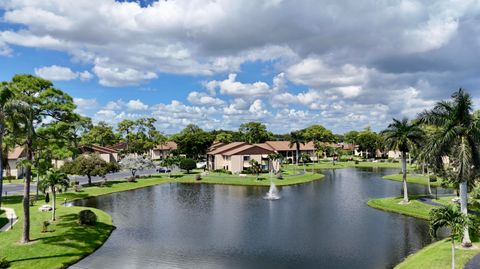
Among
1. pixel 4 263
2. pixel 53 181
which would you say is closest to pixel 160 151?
pixel 53 181

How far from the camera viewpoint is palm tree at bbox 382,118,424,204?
2106 inches

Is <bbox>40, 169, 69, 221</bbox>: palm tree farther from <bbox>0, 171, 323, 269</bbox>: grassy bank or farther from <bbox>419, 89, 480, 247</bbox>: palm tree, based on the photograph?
<bbox>419, 89, 480, 247</bbox>: palm tree

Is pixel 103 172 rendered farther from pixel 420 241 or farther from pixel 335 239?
pixel 420 241

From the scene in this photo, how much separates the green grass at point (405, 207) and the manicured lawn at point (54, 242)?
126 ft

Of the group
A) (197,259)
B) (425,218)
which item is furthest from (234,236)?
(425,218)

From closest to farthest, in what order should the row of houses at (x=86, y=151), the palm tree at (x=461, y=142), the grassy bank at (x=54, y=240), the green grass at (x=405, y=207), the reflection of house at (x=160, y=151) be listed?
the palm tree at (x=461, y=142) → the grassy bank at (x=54, y=240) → the green grass at (x=405, y=207) → the row of houses at (x=86, y=151) → the reflection of house at (x=160, y=151)

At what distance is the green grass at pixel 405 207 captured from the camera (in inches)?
1909

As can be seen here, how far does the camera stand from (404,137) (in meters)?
53.5

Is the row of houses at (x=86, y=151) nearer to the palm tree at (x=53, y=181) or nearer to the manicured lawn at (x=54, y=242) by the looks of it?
the palm tree at (x=53, y=181)

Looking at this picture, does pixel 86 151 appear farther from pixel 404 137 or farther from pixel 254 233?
pixel 404 137

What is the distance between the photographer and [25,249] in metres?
32.4

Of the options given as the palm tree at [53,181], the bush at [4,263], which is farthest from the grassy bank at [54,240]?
the palm tree at [53,181]

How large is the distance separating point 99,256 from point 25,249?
6412mm

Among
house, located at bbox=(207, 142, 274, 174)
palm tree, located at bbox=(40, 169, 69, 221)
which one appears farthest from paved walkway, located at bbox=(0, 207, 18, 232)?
house, located at bbox=(207, 142, 274, 174)
